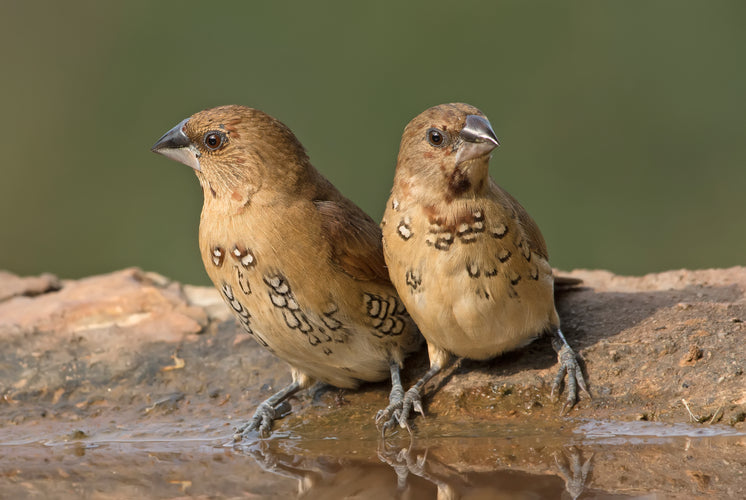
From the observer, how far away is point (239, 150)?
443 centimetres

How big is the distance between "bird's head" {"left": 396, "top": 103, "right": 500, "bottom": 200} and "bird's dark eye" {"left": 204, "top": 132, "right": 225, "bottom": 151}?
84cm

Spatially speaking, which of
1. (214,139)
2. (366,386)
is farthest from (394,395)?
(214,139)

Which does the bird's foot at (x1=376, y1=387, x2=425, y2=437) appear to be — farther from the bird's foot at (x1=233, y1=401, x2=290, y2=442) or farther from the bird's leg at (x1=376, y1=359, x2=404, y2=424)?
the bird's foot at (x1=233, y1=401, x2=290, y2=442)

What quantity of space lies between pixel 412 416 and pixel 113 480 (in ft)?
4.31

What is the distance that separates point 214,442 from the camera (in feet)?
15.1

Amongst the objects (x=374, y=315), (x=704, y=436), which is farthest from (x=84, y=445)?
(x=704, y=436)

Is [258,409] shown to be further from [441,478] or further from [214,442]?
[441,478]

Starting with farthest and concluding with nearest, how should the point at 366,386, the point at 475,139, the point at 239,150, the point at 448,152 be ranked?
the point at 366,386 → the point at 239,150 → the point at 448,152 → the point at 475,139

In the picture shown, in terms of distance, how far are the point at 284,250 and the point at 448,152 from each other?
2.71 ft

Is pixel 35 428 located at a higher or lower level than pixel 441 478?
lower

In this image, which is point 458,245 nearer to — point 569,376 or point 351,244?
point 351,244

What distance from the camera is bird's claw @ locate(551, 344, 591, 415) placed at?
427cm

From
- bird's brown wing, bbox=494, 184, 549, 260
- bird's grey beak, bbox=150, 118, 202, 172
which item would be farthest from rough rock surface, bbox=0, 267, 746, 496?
bird's grey beak, bbox=150, 118, 202, 172

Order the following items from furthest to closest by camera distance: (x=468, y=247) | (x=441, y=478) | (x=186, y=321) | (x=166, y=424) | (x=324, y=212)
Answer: (x=186, y=321) → (x=166, y=424) → (x=324, y=212) → (x=468, y=247) → (x=441, y=478)
